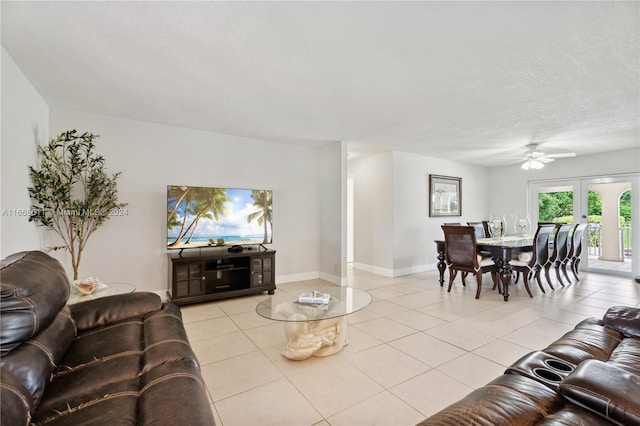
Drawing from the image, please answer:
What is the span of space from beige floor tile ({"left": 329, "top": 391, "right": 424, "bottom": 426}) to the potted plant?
3192 mm

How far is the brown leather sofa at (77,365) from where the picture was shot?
3.23 feet

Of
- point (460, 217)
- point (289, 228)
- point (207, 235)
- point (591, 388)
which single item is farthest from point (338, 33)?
point (460, 217)

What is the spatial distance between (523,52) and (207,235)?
382 centimetres

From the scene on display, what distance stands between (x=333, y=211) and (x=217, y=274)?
205 cm

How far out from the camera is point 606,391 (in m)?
0.95

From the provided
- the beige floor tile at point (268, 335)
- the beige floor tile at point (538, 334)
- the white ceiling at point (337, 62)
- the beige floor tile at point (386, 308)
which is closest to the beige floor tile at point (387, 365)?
the beige floor tile at point (268, 335)

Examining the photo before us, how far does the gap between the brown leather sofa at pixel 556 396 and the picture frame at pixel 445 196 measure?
498 centimetres

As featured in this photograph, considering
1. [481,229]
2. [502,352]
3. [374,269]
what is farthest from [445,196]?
[502,352]

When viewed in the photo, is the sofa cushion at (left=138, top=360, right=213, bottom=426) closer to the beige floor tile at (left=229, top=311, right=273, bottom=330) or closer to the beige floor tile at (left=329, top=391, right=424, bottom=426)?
the beige floor tile at (left=329, top=391, right=424, bottom=426)

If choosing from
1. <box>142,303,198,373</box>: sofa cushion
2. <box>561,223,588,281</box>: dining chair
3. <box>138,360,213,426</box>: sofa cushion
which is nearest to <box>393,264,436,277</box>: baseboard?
<box>561,223,588,281</box>: dining chair

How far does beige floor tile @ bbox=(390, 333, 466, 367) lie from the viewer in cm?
239

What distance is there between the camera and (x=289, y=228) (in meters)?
5.03

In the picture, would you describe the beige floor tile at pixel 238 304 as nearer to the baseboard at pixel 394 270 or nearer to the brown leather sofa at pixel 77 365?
the brown leather sofa at pixel 77 365

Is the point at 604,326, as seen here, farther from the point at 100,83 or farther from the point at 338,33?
the point at 100,83
